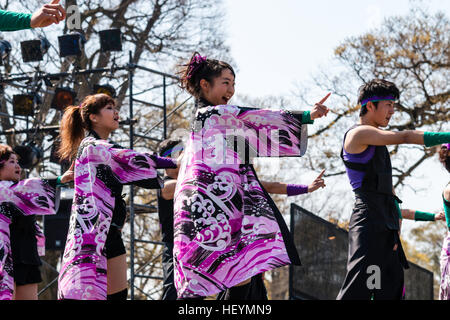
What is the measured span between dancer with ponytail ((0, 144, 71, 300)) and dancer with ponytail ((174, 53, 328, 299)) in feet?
5.18

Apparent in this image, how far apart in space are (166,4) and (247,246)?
1471 centimetres

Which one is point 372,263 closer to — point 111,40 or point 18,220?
point 18,220

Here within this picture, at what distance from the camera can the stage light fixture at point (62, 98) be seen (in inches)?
507

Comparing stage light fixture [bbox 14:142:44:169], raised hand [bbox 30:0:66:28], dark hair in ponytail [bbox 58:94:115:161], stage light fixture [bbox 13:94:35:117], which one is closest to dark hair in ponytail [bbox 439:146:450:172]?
dark hair in ponytail [bbox 58:94:115:161]

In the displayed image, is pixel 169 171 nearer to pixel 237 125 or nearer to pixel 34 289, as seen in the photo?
pixel 34 289

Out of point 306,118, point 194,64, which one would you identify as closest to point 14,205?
point 194,64

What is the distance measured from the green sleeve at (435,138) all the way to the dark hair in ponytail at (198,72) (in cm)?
117

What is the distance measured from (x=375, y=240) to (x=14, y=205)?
2.84m

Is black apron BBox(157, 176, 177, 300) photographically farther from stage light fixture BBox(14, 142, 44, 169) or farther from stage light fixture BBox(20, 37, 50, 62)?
stage light fixture BBox(20, 37, 50, 62)

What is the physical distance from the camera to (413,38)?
51.8ft

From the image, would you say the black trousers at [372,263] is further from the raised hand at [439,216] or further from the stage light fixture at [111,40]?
the stage light fixture at [111,40]

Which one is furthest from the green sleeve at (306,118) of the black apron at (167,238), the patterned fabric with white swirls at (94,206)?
the black apron at (167,238)

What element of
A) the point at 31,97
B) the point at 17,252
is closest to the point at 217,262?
the point at 17,252

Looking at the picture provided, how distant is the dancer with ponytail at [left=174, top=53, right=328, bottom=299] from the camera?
4.15 meters
